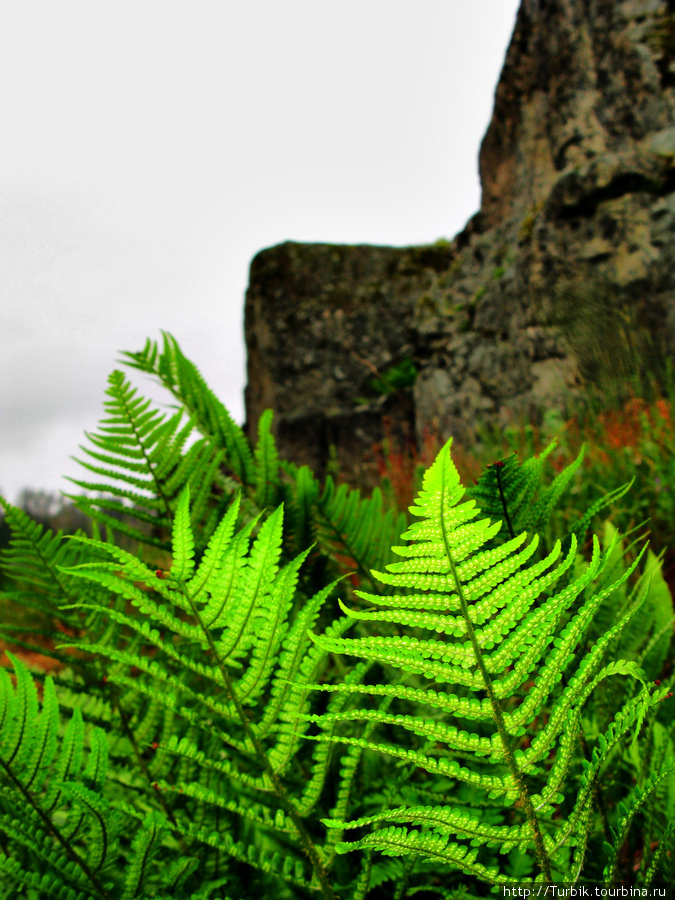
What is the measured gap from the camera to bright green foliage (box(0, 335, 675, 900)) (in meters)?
0.29

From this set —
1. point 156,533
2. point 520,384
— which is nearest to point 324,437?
point 520,384

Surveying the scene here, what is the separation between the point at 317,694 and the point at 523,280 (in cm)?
483

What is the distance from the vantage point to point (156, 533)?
0.80 m

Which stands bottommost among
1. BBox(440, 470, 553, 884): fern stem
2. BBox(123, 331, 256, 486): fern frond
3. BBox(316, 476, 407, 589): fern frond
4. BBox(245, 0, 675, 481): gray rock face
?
BBox(440, 470, 553, 884): fern stem

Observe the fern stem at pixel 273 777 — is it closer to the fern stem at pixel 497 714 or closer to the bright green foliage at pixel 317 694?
the bright green foliage at pixel 317 694

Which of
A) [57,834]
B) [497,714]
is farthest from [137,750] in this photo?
[497,714]

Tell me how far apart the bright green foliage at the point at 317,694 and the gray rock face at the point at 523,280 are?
11.0 ft

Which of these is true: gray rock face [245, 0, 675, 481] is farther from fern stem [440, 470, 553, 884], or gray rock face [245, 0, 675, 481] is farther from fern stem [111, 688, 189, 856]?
fern stem [440, 470, 553, 884]

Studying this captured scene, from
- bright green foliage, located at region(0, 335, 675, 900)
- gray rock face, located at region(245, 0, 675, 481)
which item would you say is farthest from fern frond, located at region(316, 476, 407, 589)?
gray rock face, located at region(245, 0, 675, 481)

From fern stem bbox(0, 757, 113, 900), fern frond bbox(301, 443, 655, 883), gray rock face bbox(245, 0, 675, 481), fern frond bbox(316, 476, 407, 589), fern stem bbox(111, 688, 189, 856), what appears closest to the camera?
fern frond bbox(301, 443, 655, 883)

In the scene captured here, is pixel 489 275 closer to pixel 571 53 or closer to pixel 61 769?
pixel 571 53

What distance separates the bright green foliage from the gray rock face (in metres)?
3.36

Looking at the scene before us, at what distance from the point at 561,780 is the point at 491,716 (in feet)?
0.16

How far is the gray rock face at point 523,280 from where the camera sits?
408 cm
